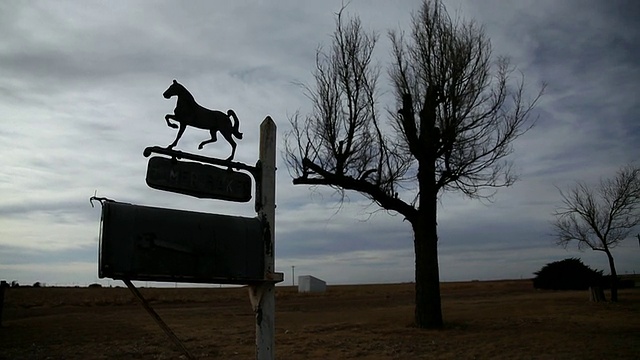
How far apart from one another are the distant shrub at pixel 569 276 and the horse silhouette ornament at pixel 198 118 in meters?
36.3

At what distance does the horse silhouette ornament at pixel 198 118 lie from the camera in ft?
13.3

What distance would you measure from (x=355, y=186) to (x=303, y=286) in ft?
100

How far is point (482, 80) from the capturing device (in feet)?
51.5

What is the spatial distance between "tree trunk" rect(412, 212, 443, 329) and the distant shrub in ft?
80.6

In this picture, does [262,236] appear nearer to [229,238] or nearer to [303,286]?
[229,238]

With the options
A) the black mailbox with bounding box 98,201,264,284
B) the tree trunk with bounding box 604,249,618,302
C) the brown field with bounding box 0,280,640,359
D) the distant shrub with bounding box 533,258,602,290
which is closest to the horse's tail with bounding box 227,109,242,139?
the black mailbox with bounding box 98,201,264,284

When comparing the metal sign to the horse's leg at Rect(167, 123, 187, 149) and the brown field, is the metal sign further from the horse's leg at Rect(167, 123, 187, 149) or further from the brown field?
the brown field

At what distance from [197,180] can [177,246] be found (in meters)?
0.65

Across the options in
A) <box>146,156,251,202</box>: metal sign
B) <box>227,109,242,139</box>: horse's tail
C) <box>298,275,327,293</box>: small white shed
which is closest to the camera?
<box>146,156,251,202</box>: metal sign

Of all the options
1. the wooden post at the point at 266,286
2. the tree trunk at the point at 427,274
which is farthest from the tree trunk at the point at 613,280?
the wooden post at the point at 266,286

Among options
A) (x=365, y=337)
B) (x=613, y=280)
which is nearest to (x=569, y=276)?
(x=613, y=280)

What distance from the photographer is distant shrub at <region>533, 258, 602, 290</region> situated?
3644 centimetres

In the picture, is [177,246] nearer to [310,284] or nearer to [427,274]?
[427,274]

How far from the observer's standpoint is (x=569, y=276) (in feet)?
121
